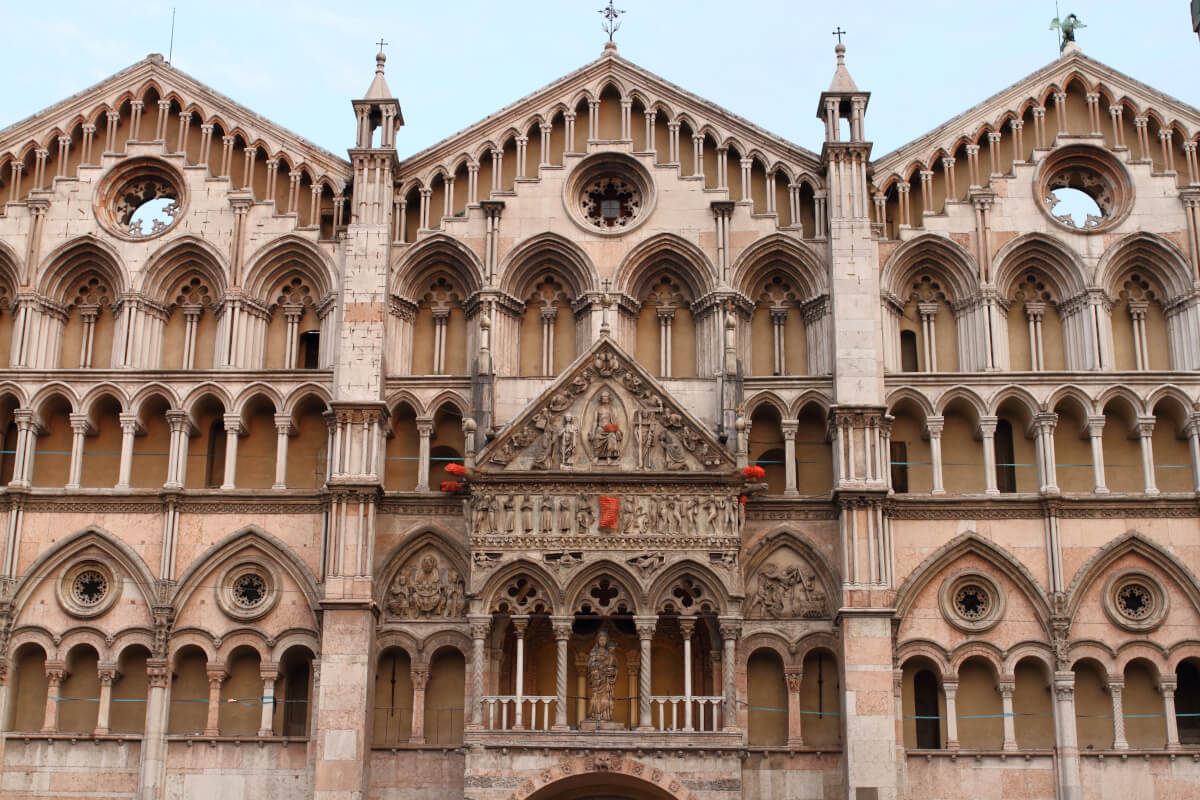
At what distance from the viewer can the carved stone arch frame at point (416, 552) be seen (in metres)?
30.9

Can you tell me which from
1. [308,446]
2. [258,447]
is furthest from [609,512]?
[258,447]

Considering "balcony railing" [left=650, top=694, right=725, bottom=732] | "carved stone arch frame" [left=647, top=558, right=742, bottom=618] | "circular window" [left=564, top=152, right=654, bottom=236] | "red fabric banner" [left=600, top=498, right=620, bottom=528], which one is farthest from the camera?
"circular window" [left=564, top=152, right=654, bottom=236]

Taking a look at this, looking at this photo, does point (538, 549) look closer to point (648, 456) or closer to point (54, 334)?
point (648, 456)

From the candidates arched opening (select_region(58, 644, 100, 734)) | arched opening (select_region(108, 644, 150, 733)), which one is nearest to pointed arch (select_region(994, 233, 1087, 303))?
arched opening (select_region(108, 644, 150, 733))

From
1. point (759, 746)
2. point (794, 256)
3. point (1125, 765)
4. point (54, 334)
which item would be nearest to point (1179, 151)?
point (794, 256)

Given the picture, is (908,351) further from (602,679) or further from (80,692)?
(80,692)

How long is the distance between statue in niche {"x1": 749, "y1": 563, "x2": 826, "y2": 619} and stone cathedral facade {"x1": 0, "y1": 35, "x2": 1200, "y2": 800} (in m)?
0.06

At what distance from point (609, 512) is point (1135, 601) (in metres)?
9.51

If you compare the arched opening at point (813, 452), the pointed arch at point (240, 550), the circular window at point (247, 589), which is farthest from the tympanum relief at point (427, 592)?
the arched opening at point (813, 452)

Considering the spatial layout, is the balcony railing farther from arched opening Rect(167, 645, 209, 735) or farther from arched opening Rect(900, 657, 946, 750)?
arched opening Rect(167, 645, 209, 735)

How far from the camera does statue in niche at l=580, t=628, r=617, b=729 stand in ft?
96.3

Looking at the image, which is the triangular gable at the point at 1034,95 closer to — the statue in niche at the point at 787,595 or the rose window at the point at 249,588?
the statue in niche at the point at 787,595

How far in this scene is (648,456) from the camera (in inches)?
1193

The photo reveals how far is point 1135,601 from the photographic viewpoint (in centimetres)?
3072
